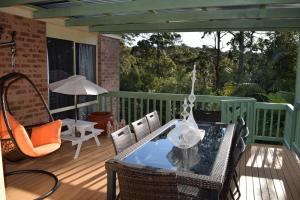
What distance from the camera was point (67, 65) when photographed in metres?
5.54

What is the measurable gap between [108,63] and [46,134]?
149 inches

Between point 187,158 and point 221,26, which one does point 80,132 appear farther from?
point 221,26

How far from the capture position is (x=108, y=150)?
482cm

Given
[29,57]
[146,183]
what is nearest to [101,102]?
[29,57]

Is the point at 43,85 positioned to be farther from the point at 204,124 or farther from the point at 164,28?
the point at 204,124

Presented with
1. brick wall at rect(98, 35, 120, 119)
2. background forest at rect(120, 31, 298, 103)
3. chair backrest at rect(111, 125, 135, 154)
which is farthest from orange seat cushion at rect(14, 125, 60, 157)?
background forest at rect(120, 31, 298, 103)

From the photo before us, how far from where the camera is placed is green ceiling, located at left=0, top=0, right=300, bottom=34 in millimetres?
3422

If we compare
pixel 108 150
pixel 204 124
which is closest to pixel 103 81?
pixel 108 150

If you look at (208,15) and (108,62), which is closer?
(208,15)

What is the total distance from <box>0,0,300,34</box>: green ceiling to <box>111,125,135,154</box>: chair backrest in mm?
1760

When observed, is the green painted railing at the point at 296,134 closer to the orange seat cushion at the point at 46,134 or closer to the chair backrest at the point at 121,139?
the chair backrest at the point at 121,139

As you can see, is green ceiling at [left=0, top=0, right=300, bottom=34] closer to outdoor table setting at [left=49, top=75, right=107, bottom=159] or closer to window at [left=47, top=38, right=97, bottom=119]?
window at [left=47, top=38, right=97, bottom=119]

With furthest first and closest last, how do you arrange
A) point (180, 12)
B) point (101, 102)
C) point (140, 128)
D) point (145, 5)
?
point (101, 102)
point (180, 12)
point (145, 5)
point (140, 128)

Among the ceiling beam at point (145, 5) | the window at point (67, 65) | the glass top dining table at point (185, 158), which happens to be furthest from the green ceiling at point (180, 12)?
the glass top dining table at point (185, 158)
